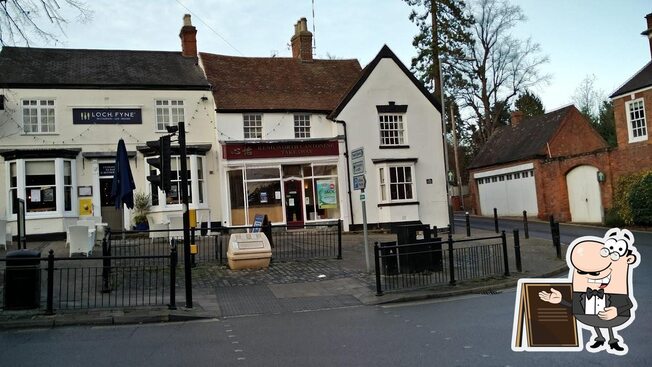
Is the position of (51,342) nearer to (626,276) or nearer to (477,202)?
(626,276)

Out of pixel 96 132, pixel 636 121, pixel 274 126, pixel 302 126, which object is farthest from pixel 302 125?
pixel 636 121

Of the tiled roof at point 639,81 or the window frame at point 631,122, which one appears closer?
the tiled roof at point 639,81

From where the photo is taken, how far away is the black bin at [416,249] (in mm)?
13078

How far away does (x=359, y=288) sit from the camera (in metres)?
12.4

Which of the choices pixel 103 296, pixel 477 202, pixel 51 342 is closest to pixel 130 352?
pixel 51 342

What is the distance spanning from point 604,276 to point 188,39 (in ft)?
85.0

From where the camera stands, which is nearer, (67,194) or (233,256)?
(233,256)

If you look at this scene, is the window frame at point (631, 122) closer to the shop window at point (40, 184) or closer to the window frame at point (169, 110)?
the window frame at point (169, 110)

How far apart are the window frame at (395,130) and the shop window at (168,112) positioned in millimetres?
9149

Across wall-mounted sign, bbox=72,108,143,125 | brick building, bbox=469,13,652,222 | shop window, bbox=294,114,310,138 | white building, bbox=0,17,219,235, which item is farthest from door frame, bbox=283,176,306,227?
brick building, bbox=469,13,652,222

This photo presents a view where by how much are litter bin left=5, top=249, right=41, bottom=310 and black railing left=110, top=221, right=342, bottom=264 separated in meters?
4.62

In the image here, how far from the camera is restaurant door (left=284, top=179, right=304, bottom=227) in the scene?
81.3 ft

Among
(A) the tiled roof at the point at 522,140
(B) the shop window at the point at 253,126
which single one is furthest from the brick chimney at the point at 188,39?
(A) the tiled roof at the point at 522,140

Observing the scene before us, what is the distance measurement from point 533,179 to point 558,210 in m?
2.99
